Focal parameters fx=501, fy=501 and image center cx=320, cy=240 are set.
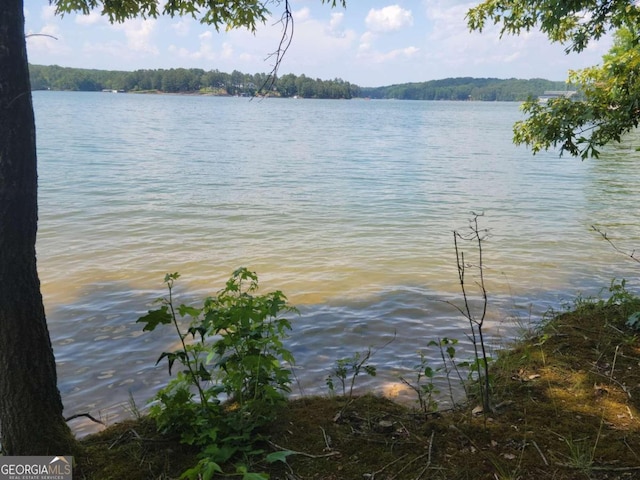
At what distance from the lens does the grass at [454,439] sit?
2.94 m

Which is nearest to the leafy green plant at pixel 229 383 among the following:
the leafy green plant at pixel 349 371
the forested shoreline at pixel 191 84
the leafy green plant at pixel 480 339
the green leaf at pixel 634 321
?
the leafy green plant at pixel 349 371

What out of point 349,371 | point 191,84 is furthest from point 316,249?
point 191,84

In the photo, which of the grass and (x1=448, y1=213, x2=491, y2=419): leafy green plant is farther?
(x1=448, y1=213, x2=491, y2=419): leafy green plant

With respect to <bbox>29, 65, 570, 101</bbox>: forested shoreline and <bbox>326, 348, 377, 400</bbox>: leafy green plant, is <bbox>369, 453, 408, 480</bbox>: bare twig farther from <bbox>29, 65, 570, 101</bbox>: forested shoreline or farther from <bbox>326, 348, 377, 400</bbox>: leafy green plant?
<bbox>29, 65, 570, 101</bbox>: forested shoreline

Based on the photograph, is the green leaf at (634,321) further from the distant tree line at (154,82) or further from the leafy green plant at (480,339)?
the distant tree line at (154,82)

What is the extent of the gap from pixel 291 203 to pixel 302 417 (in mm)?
13317

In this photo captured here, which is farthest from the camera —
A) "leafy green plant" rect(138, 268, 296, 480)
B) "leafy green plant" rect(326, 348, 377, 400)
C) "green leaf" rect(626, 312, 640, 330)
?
"green leaf" rect(626, 312, 640, 330)

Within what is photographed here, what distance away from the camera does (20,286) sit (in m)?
2.82

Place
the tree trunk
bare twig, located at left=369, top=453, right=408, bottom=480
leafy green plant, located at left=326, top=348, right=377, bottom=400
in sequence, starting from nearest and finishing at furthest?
the tree trunk
bare twig, located at left=369, top=453, right=408, bottom=480
leafy green plant, located at left=326, top=348, right=377, bottom=400

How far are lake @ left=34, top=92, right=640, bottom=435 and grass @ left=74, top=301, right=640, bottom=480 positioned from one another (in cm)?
154

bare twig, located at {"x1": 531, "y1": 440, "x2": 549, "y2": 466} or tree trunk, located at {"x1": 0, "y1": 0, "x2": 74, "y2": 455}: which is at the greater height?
tree trunk, located at {"x1": 0, "y1": 0, "x2": 74, "y2": 455}

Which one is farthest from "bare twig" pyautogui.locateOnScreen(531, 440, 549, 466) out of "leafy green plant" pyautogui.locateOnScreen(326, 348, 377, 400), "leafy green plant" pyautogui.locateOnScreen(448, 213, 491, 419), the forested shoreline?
the forested shoreline

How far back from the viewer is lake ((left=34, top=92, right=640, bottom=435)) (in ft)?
21.0

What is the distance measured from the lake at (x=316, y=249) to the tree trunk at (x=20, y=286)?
1.95 metres
